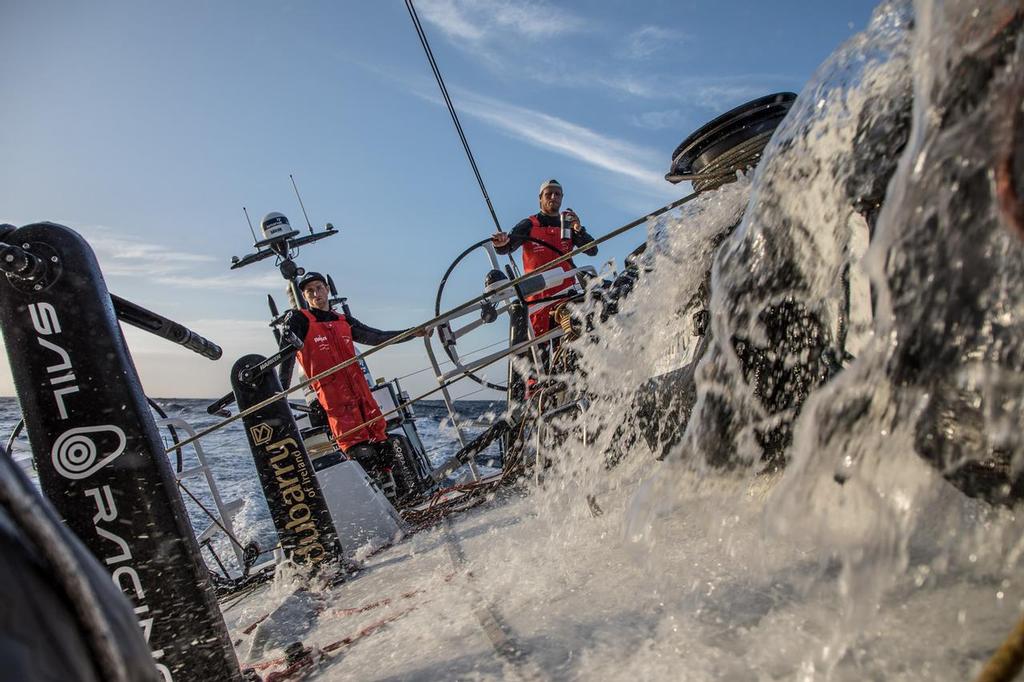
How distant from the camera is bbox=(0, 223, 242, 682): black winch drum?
203 centimetres

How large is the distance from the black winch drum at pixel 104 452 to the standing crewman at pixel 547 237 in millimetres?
3619

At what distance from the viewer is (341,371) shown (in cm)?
631

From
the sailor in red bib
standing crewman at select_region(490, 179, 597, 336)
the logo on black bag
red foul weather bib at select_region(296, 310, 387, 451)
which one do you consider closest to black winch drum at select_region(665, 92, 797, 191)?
standing crewman at select_region(490, 179, 597, 336)

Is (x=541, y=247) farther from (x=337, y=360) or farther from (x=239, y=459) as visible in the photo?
(x=239, y=459)

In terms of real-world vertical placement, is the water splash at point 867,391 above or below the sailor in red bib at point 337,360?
below

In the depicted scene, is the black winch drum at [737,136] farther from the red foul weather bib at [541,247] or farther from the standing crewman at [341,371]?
the standing crewman at [341,371]

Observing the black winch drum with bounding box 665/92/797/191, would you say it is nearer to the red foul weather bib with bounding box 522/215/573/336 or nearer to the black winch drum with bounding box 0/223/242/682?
the black winch drum with bounding box 0/223/242/682

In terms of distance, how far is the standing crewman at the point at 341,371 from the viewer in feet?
19.9

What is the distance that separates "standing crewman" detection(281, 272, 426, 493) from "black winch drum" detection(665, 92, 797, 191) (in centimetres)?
362

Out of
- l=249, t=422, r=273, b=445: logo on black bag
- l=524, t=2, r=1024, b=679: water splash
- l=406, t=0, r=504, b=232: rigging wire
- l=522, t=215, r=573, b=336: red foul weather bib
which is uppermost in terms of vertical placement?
l=406, t=0, r=504, b=232: rigging wire

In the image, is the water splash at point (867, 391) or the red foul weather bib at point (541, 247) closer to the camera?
the water splash at point (867, 391)

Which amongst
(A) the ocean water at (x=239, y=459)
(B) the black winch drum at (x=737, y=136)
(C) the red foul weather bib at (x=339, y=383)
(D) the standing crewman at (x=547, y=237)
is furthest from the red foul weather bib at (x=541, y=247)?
(B) the black winch drum at (x=737, y=136)

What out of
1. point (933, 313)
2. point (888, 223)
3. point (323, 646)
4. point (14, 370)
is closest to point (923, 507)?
point (933, 313)

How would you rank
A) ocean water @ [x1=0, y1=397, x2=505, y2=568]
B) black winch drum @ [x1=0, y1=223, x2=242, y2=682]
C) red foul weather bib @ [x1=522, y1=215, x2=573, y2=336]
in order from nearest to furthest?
black winch drum @ [x1=0, y1=223, x2=242, y2=682] < red foul weather bib @ [x1=522, y1=215, x2=573, y2=336] < ocean water @ [x1=0, y1=397, x2=505, y2=568]
